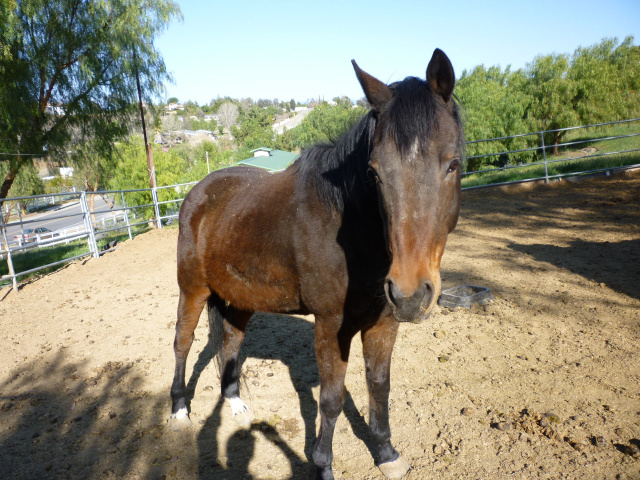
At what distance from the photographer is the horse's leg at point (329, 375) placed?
7.56ft

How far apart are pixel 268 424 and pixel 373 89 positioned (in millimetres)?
2542

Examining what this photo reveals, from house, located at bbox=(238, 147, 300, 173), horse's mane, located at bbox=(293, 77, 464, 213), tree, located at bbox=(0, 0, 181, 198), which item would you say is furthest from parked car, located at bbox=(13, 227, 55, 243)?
house, located at bbox=(238, 147, 300, 173)

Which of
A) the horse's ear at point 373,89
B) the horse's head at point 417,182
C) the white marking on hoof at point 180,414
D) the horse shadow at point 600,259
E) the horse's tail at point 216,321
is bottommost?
the white marking on hoof at point 180,414

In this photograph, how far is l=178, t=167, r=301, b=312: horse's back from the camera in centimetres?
253

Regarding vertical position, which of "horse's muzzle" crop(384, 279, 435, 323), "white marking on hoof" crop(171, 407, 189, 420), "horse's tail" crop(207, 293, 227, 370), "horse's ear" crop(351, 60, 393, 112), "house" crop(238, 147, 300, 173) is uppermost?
"house" crop(238, 147, 300, 173)

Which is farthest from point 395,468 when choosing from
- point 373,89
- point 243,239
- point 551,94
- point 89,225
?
point 551,94

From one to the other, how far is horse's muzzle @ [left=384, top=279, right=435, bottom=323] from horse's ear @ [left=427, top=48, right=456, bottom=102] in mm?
848

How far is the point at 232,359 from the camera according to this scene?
351 cm

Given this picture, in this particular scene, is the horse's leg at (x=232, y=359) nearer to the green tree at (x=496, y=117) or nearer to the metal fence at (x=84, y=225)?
the metal fence at (x=84, y=225)

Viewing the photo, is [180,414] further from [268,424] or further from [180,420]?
[268,424]

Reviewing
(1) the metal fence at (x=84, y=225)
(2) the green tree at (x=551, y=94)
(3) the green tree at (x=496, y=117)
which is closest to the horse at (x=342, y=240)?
(1) the metal fence at (x=84, y=225)

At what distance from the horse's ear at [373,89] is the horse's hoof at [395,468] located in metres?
2.10

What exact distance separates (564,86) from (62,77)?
27.5 metres

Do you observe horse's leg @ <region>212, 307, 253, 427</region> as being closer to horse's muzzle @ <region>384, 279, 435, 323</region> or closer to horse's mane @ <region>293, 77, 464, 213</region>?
horse's mane @ <region>293, 77, 464, 213</region>
